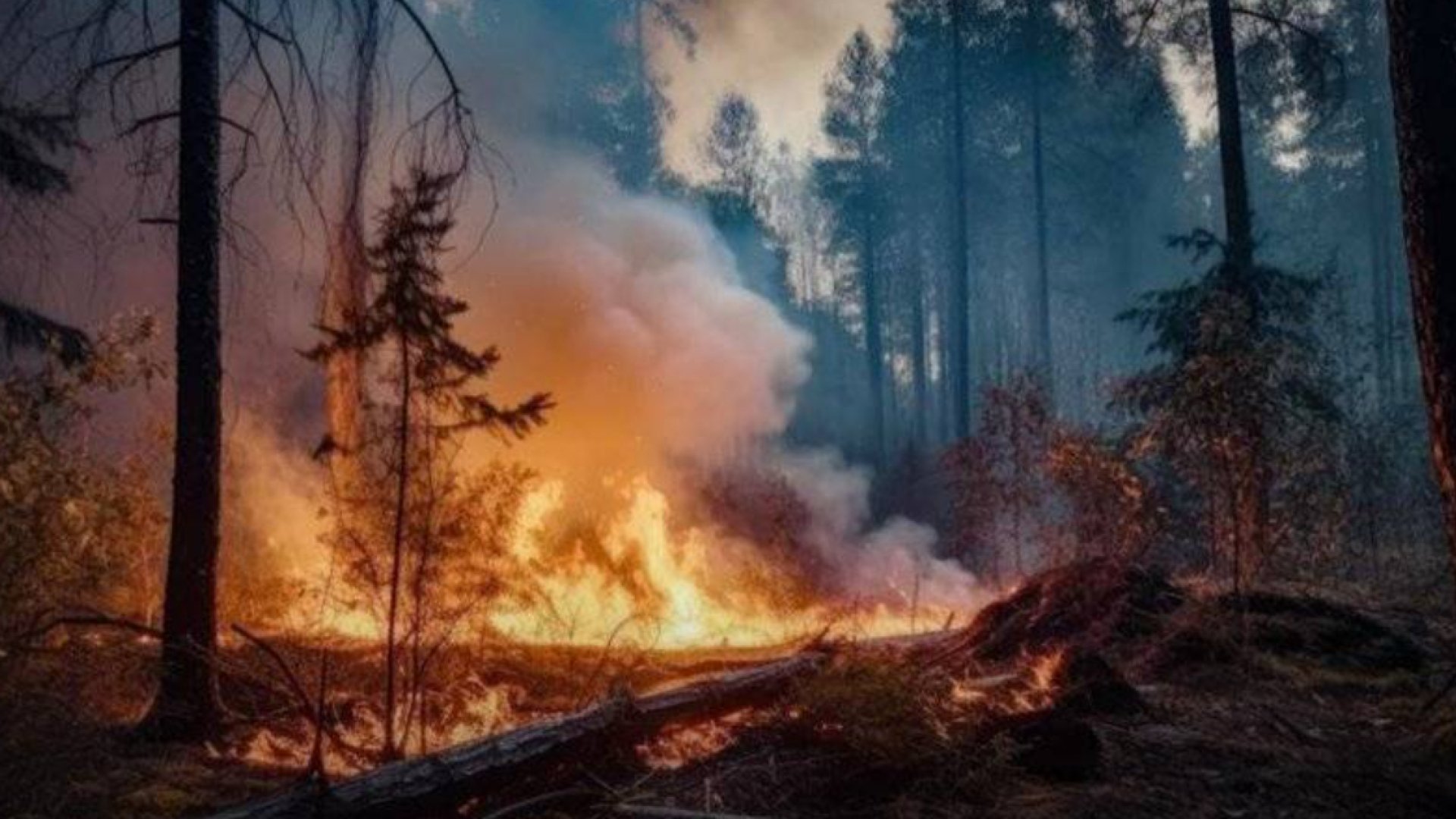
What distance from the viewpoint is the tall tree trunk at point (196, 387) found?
264 inches

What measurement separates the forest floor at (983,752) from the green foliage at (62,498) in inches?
24.1

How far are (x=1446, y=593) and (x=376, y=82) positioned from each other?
13.0 metres

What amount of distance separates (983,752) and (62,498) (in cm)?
655

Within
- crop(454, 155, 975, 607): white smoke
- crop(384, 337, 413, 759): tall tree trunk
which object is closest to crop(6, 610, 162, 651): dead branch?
crop(384, 337, 413, 759): tall tree trunk

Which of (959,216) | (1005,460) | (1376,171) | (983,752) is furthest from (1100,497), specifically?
(1376,171)

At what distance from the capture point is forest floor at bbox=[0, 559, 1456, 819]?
175 inches

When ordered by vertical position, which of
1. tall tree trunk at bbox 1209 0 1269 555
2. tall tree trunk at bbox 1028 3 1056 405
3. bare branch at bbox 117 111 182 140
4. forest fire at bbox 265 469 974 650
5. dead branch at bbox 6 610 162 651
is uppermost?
tall tree trunk at bbox 1028 3 1056 405

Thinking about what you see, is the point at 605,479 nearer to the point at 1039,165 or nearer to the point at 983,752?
the point at 983,752

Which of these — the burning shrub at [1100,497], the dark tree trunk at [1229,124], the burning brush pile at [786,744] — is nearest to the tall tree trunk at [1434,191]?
the burning brush pile at [786,744]

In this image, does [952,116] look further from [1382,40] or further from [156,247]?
[156,247]

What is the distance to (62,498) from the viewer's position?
6.51m

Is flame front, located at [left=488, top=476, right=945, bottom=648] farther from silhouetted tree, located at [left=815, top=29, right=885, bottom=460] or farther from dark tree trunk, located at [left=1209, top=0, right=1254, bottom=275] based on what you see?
silhouetted tree, located at [left=815, top=29, right=885, bottom=460]

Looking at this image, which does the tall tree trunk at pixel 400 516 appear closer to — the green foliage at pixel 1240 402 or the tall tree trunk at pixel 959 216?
the green foliage at pixel 1240 402

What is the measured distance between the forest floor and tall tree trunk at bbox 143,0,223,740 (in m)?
0.39
